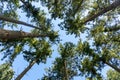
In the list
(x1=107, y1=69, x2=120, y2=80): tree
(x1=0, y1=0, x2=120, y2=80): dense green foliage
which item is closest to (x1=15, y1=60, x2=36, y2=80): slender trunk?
(x1=0, y1=0, x2=120, y2=80): dense green foliage

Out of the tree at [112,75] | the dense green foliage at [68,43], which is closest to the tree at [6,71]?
the dense green foliage at [68,43]

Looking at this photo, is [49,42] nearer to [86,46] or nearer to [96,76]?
[86,46]

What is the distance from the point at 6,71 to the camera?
2272 centimetres

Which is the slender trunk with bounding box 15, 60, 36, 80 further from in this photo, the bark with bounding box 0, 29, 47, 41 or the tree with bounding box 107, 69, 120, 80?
the tree with bounding box 107, 69, 120, 80

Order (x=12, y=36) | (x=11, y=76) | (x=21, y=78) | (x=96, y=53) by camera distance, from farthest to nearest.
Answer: (x=11, y=76) < (x=96, y=53) < (x=21, y=78) < (x=12, y=36)

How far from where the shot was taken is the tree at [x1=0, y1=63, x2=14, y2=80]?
22.0 meters

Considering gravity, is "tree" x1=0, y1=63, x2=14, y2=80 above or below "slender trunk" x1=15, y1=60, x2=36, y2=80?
above

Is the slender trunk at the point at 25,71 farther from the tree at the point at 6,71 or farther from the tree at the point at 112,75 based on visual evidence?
the tree at the point at 112,75

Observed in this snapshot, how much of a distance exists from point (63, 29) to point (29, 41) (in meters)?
3.31

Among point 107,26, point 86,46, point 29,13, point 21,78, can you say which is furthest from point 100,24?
point 21,78

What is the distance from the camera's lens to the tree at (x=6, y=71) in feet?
72.2

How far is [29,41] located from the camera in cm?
2186

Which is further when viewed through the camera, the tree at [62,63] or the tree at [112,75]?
the tree at [112,75]

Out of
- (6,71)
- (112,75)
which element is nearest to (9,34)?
(6,71)
